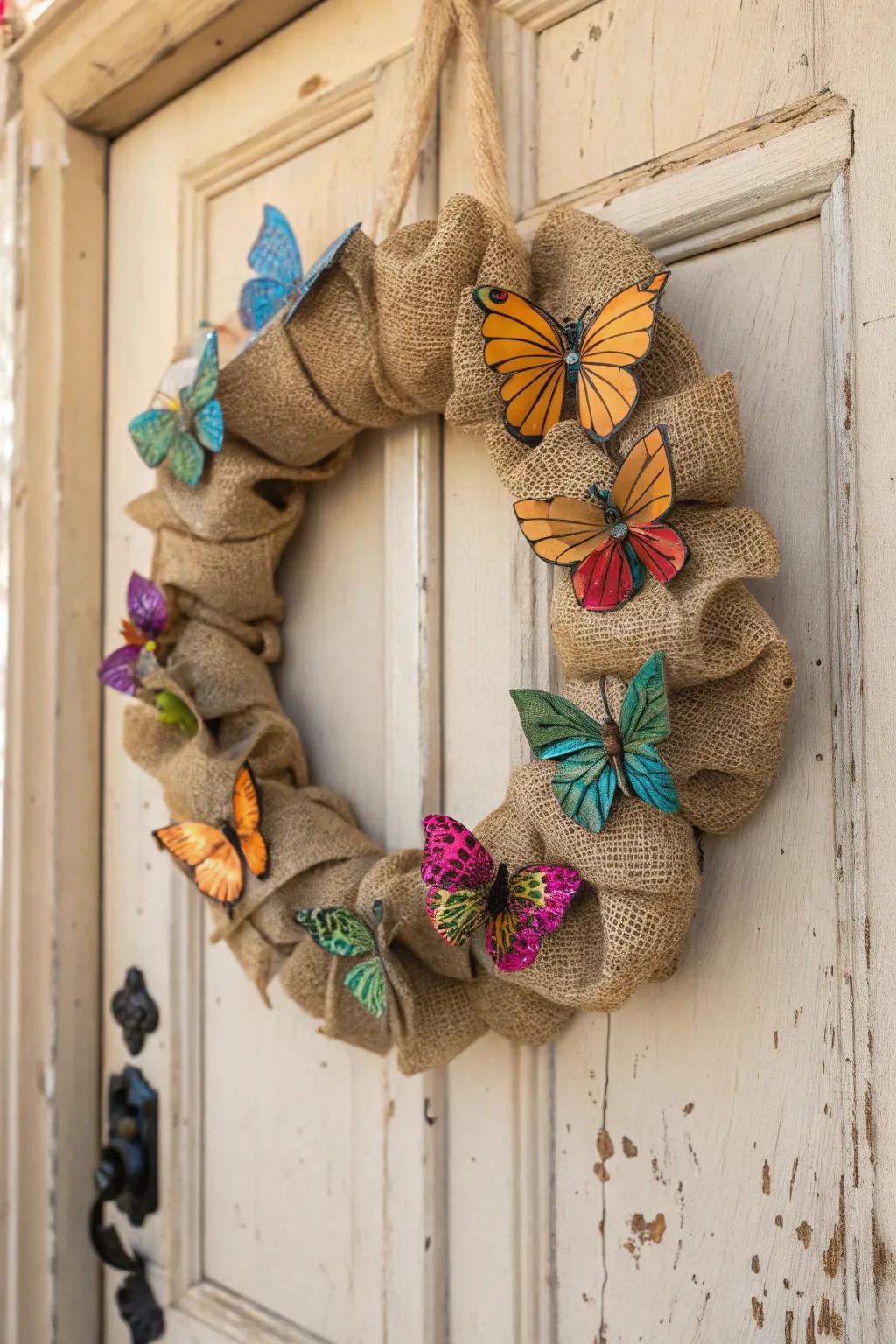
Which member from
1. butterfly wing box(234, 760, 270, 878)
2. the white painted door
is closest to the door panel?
the white painted door

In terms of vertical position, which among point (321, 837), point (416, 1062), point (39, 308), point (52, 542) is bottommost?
point (416, 1062)

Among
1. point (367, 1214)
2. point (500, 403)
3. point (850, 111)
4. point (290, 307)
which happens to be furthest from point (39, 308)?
point (367, 1214)

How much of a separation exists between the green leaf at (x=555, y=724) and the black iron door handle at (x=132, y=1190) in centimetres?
63

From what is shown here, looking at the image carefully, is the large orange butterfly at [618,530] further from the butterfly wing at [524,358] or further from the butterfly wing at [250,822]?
the butterfly wing at [250,822]

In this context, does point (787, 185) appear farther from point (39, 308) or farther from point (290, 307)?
point (39, 308)

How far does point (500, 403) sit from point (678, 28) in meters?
0.28

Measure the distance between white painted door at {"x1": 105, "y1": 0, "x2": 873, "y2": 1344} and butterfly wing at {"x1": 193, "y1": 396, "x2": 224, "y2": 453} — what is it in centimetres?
14

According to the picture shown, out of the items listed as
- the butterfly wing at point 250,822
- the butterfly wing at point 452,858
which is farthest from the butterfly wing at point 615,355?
the butterfly wing at point 250,822

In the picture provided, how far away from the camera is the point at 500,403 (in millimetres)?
553

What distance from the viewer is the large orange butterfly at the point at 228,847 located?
677 mm

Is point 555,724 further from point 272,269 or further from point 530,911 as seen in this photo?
point 272,269

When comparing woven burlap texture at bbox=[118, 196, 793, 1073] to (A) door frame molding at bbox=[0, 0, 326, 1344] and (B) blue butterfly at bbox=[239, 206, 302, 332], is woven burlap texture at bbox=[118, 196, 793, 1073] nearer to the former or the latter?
(B) blue butterfly at bbox=[239, 206, 302, 332]

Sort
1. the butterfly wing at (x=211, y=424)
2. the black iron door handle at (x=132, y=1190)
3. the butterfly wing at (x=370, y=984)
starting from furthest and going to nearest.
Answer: the black iron door handle at (x=132, y=1190), the butterfly wing at (x=211, y=424), the butterfly wing at (x=370, y=984)

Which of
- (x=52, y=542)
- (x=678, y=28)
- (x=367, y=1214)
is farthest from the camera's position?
(x=52, y=542)
